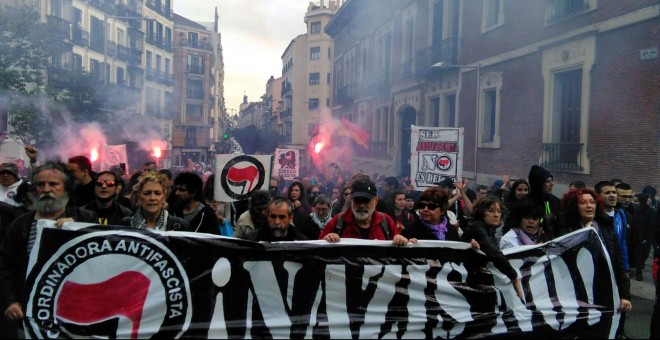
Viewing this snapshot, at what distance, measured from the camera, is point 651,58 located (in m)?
10.7

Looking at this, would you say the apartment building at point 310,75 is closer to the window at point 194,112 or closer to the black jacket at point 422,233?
the window at point 194,112

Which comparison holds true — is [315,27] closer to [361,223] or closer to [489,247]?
[361,223]

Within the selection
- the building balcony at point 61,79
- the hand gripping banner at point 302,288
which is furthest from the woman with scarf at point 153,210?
the building balcony at point 61,79

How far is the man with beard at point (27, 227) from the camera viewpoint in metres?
3.60

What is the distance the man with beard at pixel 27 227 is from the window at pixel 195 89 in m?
62.2

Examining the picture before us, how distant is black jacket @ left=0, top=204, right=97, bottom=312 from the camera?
3.60 metres

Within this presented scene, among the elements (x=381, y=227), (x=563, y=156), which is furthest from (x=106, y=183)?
(x=563, y=156)

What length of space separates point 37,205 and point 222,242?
1205 mm

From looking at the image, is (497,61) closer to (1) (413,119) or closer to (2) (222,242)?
(1) (413,119)

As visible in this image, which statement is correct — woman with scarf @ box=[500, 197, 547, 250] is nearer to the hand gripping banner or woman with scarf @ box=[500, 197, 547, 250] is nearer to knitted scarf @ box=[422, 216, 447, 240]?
the hand gripping banner

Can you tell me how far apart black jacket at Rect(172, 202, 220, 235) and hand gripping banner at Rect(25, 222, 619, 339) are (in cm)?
90

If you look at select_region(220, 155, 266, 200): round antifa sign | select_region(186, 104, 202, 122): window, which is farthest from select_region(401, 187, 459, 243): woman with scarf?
select_region(186, 104, 202, 122): window

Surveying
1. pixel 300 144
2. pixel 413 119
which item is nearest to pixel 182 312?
pixel 413 119

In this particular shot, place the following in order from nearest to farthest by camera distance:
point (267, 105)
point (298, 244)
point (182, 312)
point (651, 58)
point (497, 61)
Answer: point (182, 312) < point (298, 244) < point (651, 58) < point (497, 61) < point (267, 105)
